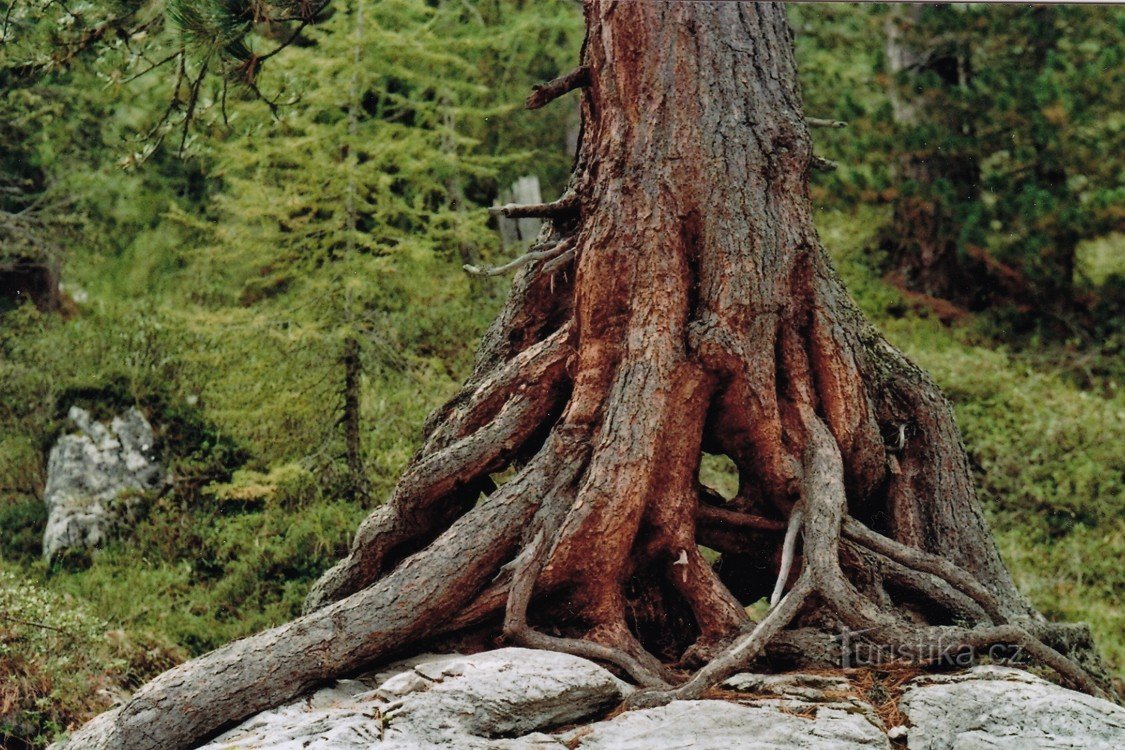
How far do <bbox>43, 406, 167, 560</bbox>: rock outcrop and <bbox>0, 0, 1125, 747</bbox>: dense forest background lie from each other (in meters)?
0.12

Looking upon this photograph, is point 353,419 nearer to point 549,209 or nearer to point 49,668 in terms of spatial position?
point 49,668

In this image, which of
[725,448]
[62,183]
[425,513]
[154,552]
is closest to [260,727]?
[425,513]

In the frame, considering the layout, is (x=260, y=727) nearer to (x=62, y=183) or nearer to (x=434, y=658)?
(x=434, y=658)

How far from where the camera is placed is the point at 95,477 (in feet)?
24.2

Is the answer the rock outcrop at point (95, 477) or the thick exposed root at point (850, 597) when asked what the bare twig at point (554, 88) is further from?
the rock outcrop at point (95, 477)

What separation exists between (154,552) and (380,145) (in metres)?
3.09

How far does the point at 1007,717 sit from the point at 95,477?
19.1 ft

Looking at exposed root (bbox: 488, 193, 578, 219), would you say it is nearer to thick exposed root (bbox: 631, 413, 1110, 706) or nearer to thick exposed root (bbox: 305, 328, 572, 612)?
thick exposed root (bbox: 305, 328, 572, 612)

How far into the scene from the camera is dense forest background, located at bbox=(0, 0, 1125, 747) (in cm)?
647

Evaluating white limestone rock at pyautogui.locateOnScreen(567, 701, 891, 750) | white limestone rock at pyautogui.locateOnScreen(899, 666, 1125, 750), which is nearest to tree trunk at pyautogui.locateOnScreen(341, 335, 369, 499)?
white limestone rock at pyautogui.locateOnScreen(567, 701, 891, 750)

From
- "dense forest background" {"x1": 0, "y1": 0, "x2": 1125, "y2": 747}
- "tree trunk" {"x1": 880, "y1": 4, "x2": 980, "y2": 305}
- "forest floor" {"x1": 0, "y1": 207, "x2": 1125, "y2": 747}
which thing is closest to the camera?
"forest floor" {"x1": 0, "y1": 207, "x2": 1125, "y2": 747}

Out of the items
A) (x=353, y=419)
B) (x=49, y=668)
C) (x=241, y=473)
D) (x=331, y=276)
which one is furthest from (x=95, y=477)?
(x=49, y=668)

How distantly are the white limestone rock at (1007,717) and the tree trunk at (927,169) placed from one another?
8174mm

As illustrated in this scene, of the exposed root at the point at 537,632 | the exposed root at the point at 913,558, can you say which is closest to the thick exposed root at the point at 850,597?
the exposed root at the point at 913,558
